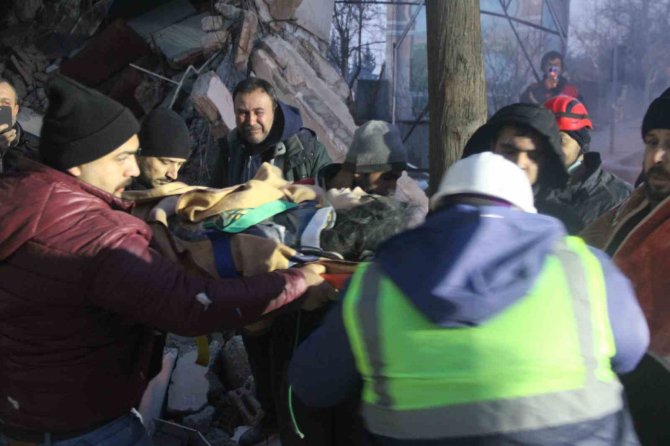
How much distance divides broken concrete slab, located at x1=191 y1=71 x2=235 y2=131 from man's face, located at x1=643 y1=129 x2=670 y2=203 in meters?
4.46

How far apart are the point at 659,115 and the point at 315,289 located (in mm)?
1287

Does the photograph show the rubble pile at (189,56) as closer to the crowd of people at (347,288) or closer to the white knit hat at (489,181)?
the crowd of people at (347,288)

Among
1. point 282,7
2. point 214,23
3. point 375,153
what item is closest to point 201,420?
point 375,153

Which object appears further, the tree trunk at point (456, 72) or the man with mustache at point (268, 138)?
the man with mustache at point (268, 138)

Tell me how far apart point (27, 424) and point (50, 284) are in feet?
1.55

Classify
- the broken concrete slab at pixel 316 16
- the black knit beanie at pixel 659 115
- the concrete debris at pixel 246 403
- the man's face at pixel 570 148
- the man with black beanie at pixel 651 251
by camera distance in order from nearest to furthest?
the man with black beanie at pixel 651 251
the black knit beanie at pixel 659 115
the man's face at pixel 570 148
the concrete debris at pixel 246 403
the broken concrete slab at pixel 316 16

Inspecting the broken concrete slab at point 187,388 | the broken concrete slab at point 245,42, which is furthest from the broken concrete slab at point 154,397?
the broken concrete slab at point 245,42

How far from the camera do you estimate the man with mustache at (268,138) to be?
3.92 m

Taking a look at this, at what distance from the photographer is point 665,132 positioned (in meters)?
2.25

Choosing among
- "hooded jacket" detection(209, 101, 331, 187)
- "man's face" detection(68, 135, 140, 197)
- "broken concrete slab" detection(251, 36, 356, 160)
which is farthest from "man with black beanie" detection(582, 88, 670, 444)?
"broken concrete slab" detection(251, 36, 356, 160)

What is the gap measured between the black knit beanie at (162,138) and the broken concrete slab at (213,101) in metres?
3.26

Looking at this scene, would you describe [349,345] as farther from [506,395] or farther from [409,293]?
[506,395]

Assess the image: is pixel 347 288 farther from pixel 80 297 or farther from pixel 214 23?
pixel 214 23

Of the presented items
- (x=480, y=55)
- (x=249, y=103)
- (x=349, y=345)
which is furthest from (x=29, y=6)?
(x=349, y=345)
